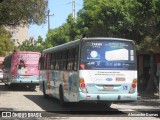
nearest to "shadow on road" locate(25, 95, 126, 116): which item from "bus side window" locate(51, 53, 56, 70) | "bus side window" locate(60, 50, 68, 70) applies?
"bus side window" locate(60, 50, 68, 70)

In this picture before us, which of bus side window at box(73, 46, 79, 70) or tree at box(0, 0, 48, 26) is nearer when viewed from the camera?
bus side window at box(73, 46, 79, 70)

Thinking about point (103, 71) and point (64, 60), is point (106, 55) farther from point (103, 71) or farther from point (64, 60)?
point (64, 60)

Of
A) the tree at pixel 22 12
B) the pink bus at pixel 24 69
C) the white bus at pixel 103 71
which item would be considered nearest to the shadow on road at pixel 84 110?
the white bus at pixel 103 71

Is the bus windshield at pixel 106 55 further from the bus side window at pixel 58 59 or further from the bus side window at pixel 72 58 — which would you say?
the bus side window at pixel 58 59

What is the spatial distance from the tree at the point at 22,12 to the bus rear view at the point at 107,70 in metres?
8.87

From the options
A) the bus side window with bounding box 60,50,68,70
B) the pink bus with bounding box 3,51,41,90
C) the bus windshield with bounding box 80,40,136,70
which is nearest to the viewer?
the bus windshield with bounding box 80,40,136,70

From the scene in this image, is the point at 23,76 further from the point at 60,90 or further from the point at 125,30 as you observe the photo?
the point at 60,90

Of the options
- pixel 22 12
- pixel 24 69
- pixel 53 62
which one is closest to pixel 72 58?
pixel 53 62

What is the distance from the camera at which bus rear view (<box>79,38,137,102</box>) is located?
1520cm

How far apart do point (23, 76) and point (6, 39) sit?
2467 cm

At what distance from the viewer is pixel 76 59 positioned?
1567 centimetres

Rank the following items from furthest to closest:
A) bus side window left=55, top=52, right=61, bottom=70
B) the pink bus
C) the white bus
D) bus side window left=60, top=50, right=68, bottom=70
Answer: the pink bus < bus side window left=55, top=52, right=61, bottom=70 < bus side window left=60, top=50, right=68, bottom=70 < the white bus

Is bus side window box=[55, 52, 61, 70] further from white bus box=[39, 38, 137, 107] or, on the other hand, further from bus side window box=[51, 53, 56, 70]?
white bus box=[39, 38, 137, 107]

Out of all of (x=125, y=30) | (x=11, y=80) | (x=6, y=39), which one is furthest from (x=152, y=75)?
(x=6, y=39)
